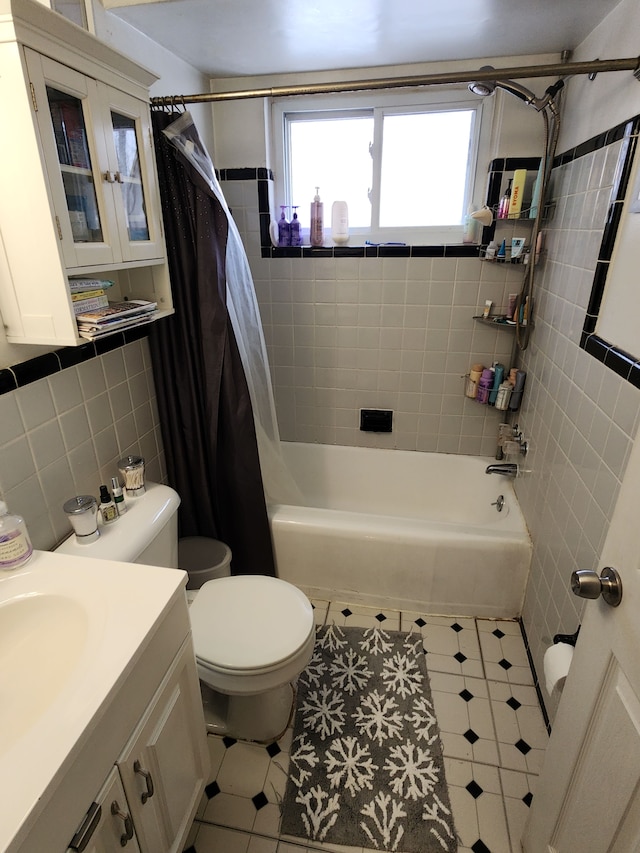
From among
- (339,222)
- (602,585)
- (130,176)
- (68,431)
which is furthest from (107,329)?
(339,222)

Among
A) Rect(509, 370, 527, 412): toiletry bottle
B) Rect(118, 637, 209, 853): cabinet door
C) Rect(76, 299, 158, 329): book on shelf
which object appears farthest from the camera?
Rect(509, 370, 527, 412): toiletry bottle

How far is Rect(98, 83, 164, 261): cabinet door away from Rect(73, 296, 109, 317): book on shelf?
0.15 m

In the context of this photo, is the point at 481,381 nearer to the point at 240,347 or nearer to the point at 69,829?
the point at 240,347

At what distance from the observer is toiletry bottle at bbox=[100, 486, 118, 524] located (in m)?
1.31

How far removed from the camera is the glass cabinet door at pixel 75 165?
1035 mm

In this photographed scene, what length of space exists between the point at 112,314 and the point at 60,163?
1.10 feet

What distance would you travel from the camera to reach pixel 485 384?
224 centimetres

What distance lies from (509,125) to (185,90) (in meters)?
1.34

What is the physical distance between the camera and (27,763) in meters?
0.66

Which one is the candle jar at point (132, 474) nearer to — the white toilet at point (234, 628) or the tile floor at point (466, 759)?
the white toilet at point (234, 628)

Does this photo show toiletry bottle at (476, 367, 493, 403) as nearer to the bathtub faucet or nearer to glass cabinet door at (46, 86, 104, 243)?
the bathtub faucet

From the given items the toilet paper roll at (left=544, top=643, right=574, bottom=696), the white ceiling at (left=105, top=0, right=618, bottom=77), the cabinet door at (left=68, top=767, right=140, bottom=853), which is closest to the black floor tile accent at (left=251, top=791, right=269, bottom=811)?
the cabinet door at (left=68, top=767, right=140, bottom=853)

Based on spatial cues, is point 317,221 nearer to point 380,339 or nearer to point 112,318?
point 380,339

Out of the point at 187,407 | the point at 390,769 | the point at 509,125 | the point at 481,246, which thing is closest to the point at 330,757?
the point at 390,769
